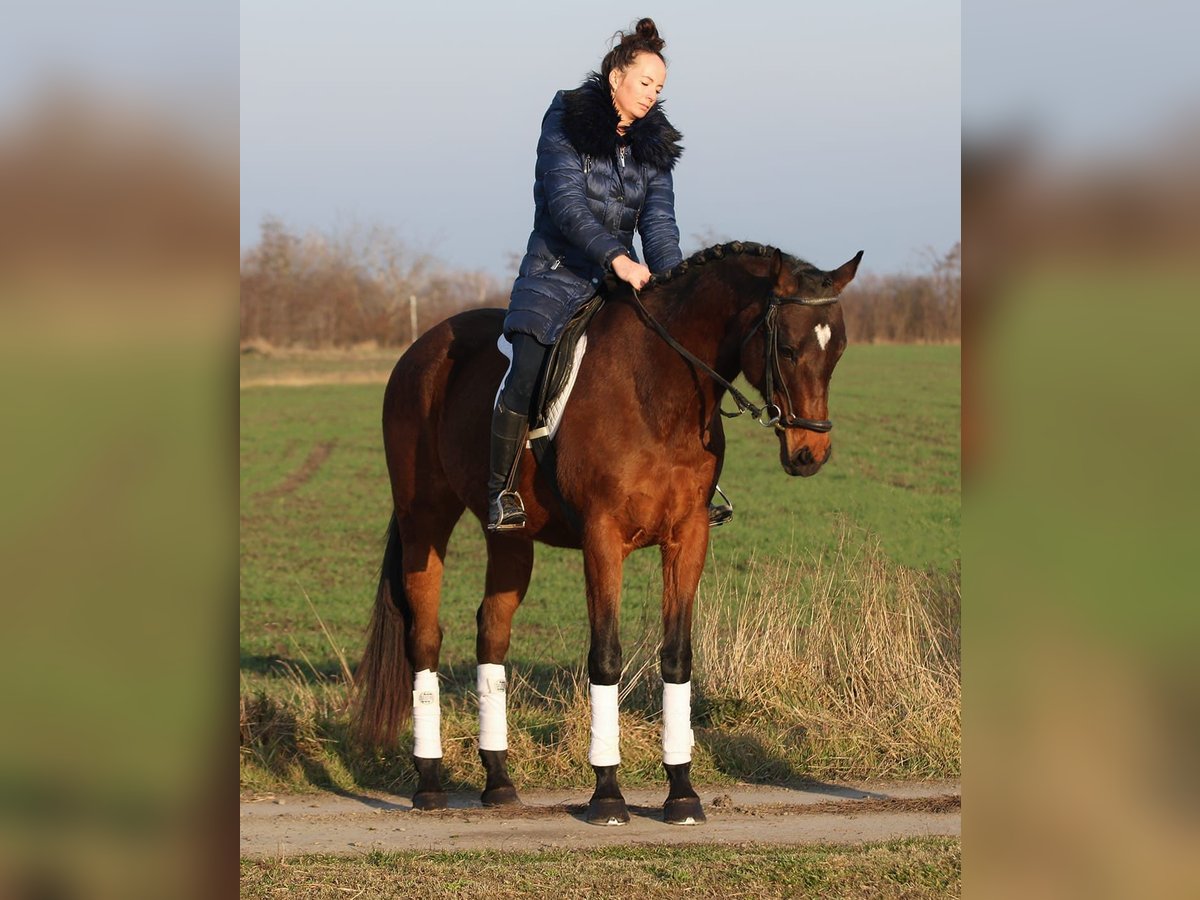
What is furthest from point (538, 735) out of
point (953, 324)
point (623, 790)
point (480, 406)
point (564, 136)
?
point (953, 324)

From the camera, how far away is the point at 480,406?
255 inches

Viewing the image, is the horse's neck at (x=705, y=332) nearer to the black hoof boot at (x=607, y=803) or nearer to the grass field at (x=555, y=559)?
the black hoof boot at (x=607, y=803)

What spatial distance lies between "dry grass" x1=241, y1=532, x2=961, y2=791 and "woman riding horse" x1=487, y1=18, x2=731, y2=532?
1545mm

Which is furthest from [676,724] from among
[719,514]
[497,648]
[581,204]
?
[581,204]

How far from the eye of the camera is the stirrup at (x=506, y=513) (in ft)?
19.5

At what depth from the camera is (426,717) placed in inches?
258

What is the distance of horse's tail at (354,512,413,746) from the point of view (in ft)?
22.5

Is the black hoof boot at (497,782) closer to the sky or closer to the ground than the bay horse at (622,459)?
closer to the ground

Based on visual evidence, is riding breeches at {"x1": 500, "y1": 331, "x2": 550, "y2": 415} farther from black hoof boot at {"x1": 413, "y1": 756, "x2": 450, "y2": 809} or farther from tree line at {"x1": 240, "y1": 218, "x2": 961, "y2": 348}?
tree line at {"x1": 240, "y1": 218, "x2": 961, "y2": 348}

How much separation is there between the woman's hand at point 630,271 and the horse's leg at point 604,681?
3.35ft

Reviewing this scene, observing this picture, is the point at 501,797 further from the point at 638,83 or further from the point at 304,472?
the point at 304,472

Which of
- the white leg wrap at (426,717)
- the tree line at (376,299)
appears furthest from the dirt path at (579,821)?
the tree line at (376,299)
